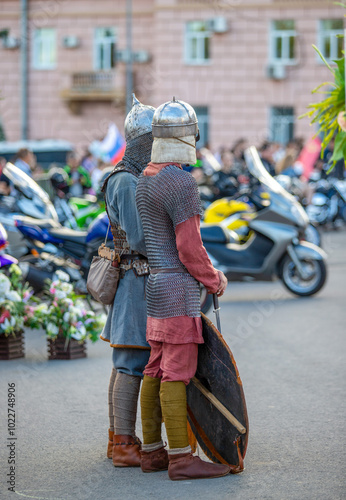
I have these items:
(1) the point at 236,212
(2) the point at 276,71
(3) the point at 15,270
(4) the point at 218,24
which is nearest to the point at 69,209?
(1) the point at 236,212

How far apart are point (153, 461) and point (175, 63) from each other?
30.6 m

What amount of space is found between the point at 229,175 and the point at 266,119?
54.8 feet

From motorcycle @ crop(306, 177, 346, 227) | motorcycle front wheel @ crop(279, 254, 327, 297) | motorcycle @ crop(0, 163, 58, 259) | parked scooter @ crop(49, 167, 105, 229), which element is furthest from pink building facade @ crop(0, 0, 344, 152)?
motorcycle @ crop(0, 163, 58, 259)

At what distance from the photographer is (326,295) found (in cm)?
1107

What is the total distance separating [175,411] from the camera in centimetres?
441

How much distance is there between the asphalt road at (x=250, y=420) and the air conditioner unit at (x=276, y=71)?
79.9ft

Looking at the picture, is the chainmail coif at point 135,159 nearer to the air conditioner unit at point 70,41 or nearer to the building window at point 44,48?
the air conditioner unit at point 70,41

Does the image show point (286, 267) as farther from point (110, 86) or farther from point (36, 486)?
point (110, 86)

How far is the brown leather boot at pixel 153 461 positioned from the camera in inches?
181

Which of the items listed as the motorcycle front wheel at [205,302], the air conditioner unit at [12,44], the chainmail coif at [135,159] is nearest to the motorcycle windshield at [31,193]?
the motorcycle front wheel at [205,302]

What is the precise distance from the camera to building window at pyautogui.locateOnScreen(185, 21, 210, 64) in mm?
34156

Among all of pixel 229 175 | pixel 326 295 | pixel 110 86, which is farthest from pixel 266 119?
pixel 326 295

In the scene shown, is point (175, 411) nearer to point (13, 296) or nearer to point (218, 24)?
point (13, 296)

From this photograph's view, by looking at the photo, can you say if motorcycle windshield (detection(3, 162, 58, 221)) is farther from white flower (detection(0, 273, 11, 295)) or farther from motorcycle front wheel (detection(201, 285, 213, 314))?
white flower (detection(0, 273, 11, 295))
